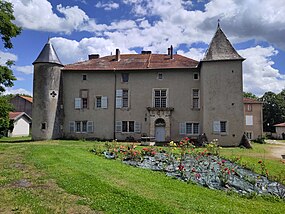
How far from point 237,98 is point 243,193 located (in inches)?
622

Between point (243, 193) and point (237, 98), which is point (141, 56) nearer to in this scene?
point (237, 98)

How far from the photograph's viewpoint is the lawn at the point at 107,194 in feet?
18.1

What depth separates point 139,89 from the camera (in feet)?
83.7

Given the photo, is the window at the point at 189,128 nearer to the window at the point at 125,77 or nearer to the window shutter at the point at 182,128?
the window shutter at the point at 182,128

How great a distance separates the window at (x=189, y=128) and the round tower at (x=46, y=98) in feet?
41.1

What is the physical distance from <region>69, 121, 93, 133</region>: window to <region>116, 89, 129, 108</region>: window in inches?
141

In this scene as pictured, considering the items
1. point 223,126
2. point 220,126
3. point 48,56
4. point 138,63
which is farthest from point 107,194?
point 48,56

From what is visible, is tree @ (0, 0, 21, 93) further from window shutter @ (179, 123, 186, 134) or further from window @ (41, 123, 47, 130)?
window shutter @ (179, 123, 186, 134)

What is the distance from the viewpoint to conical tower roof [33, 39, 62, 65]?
81.7ft

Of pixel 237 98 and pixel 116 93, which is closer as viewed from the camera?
pixel 237 98

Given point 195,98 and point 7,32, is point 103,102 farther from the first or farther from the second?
point 7,32

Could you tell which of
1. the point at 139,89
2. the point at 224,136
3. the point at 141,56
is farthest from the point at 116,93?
the point at 224,136

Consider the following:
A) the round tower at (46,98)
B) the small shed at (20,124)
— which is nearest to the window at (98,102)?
the round tower at (46,98)

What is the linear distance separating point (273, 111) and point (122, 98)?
142ft
